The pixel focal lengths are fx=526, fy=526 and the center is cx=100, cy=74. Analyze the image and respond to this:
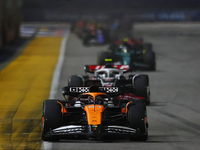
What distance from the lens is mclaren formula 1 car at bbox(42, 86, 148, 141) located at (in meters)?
9.00

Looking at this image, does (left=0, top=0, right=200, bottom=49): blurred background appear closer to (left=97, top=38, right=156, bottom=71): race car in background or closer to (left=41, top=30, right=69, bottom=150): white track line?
(left=41, top=30, right=69, bottom=150): white track line

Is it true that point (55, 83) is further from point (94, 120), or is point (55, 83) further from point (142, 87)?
point (94, 120)

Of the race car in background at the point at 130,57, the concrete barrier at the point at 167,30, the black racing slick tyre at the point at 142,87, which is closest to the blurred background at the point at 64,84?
the black racing slick tyre at the point at 142,87

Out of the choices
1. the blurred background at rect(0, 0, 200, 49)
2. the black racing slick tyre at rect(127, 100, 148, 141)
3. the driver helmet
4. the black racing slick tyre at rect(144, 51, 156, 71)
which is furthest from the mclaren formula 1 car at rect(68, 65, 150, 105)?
the blurred background at rect(0, 0, 200, 49)

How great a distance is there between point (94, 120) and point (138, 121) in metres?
0.79

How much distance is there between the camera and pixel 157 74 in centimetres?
2097

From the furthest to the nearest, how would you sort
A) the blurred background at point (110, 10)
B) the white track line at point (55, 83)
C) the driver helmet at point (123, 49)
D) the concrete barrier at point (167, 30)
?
1. the blurred background at point (110, 10)
2. the concrete barrier at point (167, 30)
3. the driver helmet at point (123, 49)
4. the white track line at point (55, 83)

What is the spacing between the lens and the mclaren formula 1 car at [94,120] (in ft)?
29.5

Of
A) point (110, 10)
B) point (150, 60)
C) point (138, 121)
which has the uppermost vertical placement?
point (138, 121)

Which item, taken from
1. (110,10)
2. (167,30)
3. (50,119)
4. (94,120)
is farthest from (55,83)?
(110,10)

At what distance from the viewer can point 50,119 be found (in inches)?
363

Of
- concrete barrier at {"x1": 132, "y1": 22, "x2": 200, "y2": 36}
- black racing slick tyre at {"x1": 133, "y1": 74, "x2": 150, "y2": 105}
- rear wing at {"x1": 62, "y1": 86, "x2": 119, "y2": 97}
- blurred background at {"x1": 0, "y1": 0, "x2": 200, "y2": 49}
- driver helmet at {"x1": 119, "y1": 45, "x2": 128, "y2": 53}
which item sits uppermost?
rear wing at {"x1": 62, "y1": 86, "x2": 119, "y2": 97}

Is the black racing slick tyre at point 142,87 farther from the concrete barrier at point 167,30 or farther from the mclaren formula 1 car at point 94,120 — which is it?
the concrete barrier at point 167,30

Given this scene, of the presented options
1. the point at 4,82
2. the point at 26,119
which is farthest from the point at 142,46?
the point at 26,119
